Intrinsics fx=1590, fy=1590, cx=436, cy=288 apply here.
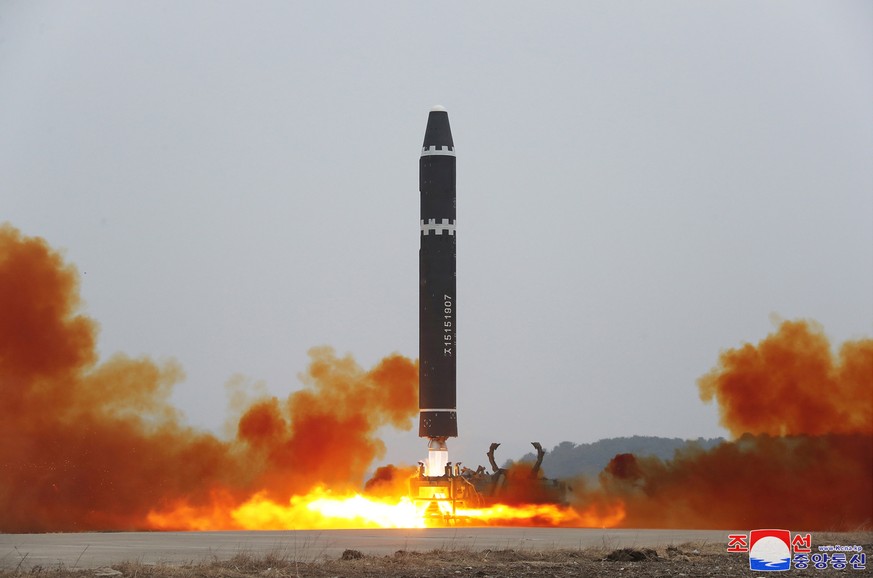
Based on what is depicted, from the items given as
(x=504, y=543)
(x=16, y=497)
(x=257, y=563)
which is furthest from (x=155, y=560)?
(x=16, y=497)

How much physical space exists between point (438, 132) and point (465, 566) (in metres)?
26.4

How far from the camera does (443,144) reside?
67.3 metres

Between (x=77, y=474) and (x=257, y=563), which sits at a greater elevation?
(x=77, y=474)

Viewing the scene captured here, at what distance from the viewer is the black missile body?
66625mm

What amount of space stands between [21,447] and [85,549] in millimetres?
17698

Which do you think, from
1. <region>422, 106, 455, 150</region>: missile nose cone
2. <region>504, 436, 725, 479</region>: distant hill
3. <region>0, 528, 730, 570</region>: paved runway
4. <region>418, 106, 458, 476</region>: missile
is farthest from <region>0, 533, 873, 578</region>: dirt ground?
<region>504, 436, 725, 479</region>: distant hill

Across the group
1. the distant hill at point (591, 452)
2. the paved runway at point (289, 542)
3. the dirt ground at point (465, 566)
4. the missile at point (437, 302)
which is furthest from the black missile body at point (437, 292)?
the distant hill at point (591, 452)

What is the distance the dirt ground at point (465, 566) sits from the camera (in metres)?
42.3

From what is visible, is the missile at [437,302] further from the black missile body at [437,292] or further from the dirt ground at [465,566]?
the dirt ground at [465,566]

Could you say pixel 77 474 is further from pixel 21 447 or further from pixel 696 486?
pixel 696 486

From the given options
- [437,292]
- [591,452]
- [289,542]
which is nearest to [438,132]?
[437,292]

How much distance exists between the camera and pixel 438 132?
221 feet

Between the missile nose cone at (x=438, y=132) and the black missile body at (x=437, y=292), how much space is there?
0.14ft

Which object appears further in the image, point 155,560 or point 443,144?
point 443,144
